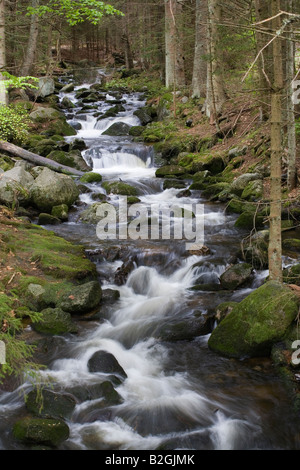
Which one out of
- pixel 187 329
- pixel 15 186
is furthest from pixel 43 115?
pixel 187 329

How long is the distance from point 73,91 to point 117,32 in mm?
12715

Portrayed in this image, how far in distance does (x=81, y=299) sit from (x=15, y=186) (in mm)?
5662

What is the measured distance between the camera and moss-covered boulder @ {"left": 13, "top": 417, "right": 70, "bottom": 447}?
4.44 m

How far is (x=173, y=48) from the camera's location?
70.7ft

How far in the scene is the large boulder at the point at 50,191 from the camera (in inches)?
471

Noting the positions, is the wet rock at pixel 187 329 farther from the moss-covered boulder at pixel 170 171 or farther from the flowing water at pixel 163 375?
the moss-covered boulder at pixel 170 171

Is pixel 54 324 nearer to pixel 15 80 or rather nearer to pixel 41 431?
pixel 41 431

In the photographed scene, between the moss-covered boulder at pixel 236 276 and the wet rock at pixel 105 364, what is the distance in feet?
9.96

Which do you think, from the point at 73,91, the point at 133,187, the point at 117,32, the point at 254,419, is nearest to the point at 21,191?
the point at 133,187

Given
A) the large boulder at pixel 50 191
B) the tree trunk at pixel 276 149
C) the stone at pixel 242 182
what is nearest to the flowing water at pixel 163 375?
the tree trunk at pixel 276 149

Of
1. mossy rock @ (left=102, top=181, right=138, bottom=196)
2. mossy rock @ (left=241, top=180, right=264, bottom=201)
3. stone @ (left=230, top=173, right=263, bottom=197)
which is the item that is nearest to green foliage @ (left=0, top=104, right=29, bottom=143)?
mossy rock @ (left=102, top=181, right=138, bottom=196)

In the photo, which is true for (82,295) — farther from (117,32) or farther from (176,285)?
(117,32)

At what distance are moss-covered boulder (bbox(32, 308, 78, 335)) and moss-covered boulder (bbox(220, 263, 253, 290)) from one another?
316cm

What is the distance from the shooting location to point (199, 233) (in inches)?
439
